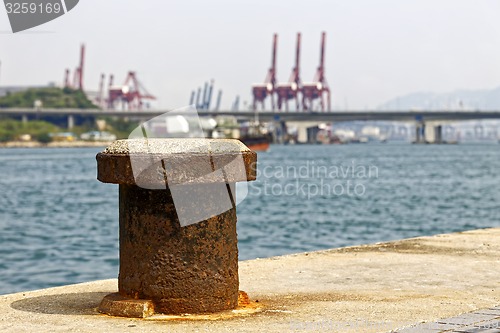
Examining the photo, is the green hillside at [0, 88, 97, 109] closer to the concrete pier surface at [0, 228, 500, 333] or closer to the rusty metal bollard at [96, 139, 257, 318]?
the concrete pier surface at [0, 228, 500, 333]

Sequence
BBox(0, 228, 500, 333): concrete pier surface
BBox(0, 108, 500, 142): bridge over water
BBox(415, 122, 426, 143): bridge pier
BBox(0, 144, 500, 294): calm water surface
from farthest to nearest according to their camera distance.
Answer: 1. BBox(415, 122, 426, 143): bridge pier
2. BBox(0, 108, 500, 142): bridge over water
3. BBox(0, 144, 500, 294): calm water surface
4. BBox(0, 228, 500, 333): concrete pier surface

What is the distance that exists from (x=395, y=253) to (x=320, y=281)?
1.73m

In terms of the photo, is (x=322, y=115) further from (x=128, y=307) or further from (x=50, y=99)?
(x=128, y=307)

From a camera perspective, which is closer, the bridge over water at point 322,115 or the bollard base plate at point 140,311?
the bollard base plate at point 140,311

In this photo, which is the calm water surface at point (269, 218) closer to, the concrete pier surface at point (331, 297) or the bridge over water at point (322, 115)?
the concrete pier surface at point (331, 297)

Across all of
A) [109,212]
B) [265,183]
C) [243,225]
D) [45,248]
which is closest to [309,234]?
[243,225]

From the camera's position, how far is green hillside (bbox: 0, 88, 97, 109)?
16225 cm

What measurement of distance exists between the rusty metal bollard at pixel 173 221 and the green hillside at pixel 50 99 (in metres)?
158

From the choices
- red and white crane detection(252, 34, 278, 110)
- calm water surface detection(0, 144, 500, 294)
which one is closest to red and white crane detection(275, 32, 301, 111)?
red and white crane detection(252, 34, 278, 110)

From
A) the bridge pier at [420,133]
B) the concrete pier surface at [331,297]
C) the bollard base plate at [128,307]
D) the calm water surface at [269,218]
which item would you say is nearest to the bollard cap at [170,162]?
the bollard base plate at [128,307]

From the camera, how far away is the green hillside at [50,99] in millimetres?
162250

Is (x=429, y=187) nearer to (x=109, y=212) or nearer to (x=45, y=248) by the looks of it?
(x=109, y=212)

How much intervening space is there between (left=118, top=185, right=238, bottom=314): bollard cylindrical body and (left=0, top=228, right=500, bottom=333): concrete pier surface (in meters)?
0.13

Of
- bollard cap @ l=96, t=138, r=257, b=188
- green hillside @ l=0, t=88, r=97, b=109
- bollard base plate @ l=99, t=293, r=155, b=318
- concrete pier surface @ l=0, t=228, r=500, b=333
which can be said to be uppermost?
green hillside @ l=0, t=88, r=97, b=109
